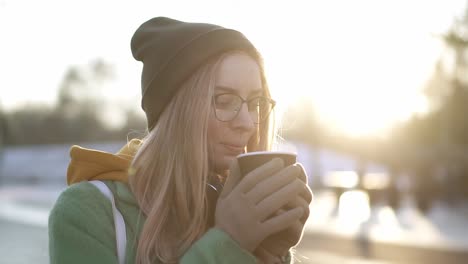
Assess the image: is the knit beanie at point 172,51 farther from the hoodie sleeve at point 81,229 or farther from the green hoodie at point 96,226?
the hoodie sleeve at point 81,229

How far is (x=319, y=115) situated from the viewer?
30.4 m

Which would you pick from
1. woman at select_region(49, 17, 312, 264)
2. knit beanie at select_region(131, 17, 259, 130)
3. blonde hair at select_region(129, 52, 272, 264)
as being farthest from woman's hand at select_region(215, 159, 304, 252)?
knit beanie at select_region(131, 17, 259, 130)

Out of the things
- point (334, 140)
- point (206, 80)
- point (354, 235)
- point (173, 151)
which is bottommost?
point (334, 140)

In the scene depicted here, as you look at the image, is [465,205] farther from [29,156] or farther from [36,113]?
[36,113]

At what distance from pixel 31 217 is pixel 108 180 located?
16.5 m

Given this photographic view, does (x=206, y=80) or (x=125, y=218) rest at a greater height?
(x=206, y=80)

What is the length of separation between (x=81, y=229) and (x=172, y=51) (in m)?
0.70

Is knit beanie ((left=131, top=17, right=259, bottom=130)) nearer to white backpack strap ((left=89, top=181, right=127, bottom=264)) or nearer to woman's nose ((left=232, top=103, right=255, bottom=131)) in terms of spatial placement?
woman's nose ((left=232, top=103, right=255, bottom=131))

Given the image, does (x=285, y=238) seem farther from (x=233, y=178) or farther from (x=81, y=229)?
(x=81, y=229)

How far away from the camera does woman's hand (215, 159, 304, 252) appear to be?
177 cm

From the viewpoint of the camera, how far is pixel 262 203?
1.77 meters

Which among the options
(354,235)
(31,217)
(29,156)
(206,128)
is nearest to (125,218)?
(206,128)

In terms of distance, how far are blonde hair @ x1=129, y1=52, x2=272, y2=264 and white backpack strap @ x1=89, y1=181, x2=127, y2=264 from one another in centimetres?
5

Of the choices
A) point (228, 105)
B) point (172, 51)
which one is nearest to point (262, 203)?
point (228, 105)
